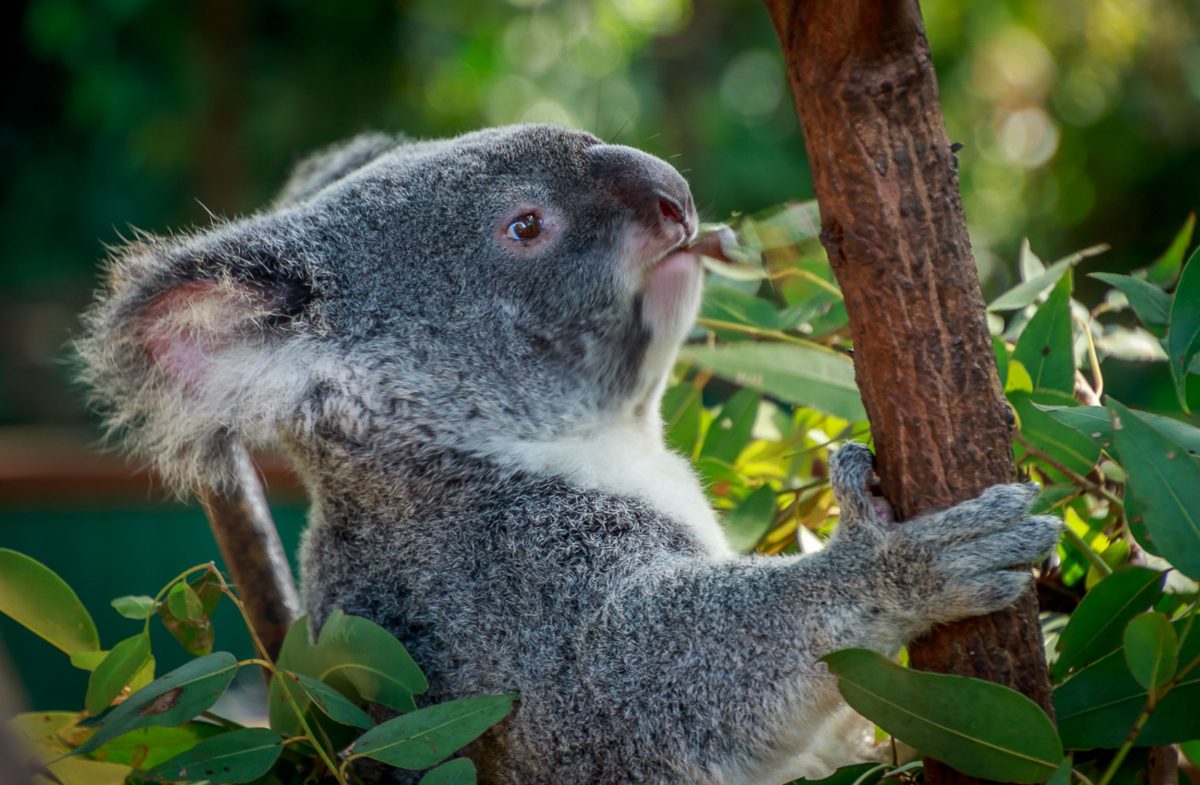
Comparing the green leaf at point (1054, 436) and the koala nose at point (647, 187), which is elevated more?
the koala nose at point (647, 187)

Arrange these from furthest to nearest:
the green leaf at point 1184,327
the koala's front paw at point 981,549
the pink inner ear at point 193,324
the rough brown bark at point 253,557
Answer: the rough brown bark at point 253,557 → the pink inner ear at point 193,324 → the green leaf at point 1184,327 → the koala's front paw at point 981,549

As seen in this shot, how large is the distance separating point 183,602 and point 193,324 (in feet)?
1.30

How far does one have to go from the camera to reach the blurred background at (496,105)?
701 cm

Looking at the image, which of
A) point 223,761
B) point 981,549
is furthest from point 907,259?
point 223,761

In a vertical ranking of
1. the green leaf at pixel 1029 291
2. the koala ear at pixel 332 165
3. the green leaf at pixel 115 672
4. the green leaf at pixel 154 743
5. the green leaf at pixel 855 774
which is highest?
the koala ear at pixel 332 165

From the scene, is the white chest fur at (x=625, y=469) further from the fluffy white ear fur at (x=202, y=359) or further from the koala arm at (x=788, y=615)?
the fluffy white ear fur at (x=202, y=359)

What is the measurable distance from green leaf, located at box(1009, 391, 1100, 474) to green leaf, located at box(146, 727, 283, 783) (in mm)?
976

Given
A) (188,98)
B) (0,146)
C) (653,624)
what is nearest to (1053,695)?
(653,624)

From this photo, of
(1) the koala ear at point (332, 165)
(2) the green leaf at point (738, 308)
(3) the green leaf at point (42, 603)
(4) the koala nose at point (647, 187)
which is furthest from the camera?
(1) the koala ear at point (332, 165)

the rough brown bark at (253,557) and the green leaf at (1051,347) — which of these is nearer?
the green leaf at (1051,347)

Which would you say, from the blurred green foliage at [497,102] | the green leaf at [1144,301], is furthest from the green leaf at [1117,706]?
the blurred green foliage at [497,102]

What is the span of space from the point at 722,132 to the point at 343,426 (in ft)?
21.6

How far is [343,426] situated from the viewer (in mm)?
1667

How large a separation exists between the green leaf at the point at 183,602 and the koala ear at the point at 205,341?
28cm
